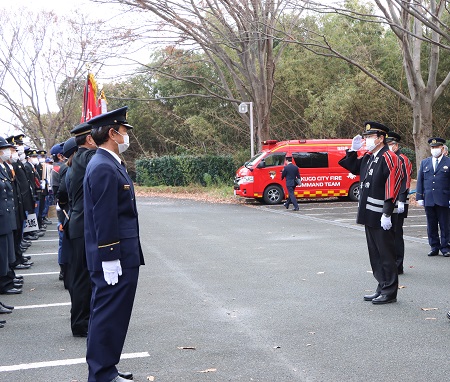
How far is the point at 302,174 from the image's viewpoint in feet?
77.5

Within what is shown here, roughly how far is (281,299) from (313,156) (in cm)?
1653

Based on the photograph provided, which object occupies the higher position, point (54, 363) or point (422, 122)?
point (422, 122)

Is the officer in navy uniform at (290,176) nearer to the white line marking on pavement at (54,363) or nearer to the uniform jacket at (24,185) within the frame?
the uniform jacket at (24,185)

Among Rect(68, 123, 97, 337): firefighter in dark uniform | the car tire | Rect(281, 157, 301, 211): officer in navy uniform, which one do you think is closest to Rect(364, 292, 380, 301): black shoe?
Rect(68, 123, 97, 337): firefighter in dark uniform

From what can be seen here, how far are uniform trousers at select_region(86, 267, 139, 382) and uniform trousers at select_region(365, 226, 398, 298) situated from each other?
3.74 meters

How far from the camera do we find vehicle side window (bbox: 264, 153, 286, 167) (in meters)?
23.5

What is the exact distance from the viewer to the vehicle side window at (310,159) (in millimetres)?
23688

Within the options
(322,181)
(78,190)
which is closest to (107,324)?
(78,190)

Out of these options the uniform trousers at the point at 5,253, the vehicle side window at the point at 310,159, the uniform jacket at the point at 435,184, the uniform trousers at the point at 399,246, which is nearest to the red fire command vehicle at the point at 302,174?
the vehicle side window at the point at 310,159

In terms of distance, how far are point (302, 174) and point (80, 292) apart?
58.8 feet

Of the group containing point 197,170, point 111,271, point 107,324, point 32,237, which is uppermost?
point 111,271

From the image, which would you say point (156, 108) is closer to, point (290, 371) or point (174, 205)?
point (174, 205)

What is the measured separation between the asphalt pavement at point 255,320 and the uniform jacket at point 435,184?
98 centimetres

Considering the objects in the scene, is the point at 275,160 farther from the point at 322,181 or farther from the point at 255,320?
the point at 255,320
